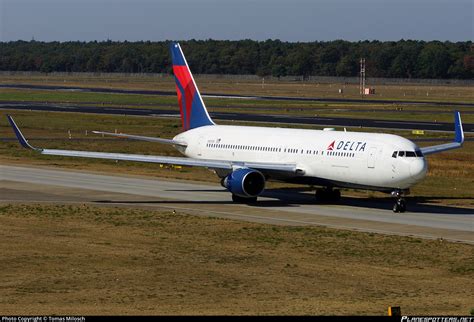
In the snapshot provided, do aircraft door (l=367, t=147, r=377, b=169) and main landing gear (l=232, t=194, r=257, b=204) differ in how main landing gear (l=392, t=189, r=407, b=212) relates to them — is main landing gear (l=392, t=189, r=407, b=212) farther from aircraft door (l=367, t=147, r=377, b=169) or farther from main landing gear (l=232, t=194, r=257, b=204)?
main landing gear (l=232, t=194, r=257, b=204)

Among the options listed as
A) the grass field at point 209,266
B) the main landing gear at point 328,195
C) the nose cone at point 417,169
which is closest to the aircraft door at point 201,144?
the main landing gear at point 328,195

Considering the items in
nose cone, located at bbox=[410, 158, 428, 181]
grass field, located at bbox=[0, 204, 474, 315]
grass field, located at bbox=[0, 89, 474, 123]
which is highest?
grass field, located at bbox=[0, 89, 474, 123]

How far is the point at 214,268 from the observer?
38094 millimetres

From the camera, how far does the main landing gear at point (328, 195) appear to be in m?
58.2

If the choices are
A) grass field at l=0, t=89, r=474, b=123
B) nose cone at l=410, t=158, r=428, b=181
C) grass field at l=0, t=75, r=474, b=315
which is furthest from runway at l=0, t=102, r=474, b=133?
nose cone at l=410, t=158, r=428, b=181

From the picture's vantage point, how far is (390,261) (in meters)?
39.9

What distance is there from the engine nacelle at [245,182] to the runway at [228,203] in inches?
35.3

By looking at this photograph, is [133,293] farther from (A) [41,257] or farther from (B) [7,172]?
(B) [7,172]

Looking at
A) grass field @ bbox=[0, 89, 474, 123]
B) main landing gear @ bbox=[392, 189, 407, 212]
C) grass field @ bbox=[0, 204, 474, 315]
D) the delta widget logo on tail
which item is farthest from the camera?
grass field @ bbox=[0, 89, 474, 123]

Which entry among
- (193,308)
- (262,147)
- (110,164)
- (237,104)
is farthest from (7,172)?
(237,104)

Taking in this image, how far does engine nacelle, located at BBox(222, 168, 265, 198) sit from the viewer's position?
183ft

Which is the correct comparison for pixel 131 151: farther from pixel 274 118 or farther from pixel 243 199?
pixel 274 118

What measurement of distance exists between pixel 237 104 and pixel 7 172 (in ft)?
326

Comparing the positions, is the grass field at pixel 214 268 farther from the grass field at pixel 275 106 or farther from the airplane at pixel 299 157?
the grass field at pixel 275 106
